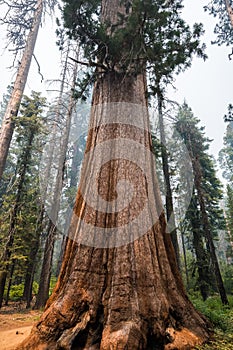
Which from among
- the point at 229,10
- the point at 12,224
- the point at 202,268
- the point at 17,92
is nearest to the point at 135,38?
the point at 17,92

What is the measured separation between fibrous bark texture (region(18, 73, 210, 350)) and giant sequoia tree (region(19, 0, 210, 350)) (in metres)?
0.01

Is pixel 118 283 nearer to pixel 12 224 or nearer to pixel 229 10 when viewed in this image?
pixel 12 224

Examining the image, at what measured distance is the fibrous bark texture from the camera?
2.78 m

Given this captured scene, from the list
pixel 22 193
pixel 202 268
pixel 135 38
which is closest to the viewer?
pixel 135 38

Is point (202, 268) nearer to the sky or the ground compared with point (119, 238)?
nearer to the sky

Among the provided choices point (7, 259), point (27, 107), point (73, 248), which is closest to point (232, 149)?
point (27, 107)

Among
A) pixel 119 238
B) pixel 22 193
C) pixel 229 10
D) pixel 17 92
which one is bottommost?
pixel 119 238

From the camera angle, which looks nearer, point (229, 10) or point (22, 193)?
point (22, 193)

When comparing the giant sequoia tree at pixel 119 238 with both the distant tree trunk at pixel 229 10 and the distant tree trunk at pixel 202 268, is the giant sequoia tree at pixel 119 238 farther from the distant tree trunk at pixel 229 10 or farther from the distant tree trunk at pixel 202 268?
the distant tree trunk at pixel 202 268

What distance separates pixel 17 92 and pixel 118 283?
7826 millimetres

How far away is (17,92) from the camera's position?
845cm

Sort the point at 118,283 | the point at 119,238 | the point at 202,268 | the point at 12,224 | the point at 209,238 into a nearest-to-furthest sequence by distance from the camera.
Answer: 1. the point at 118,283
2. the point at 119,238
3. the point at 12,224
4. the point at 209,238
5. the point at 202,268

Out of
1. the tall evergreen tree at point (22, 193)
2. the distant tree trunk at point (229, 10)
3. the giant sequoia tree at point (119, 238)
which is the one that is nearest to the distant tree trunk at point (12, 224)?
the tall evergreen tree at point (22, 193)

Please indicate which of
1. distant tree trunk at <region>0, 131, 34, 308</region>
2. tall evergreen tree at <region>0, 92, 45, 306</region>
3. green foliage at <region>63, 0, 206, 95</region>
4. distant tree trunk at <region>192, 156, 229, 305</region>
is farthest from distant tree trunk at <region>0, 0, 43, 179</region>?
distant tree trunk at <region>192, 156, 229, 305</region>
